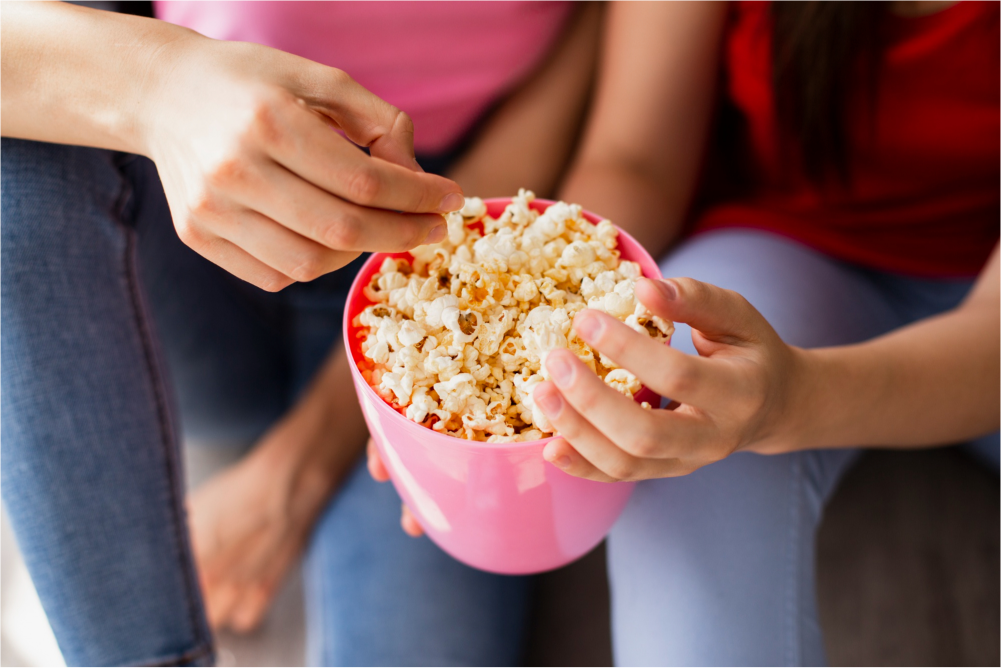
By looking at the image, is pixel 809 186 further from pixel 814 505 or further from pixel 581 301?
pixel 581 301

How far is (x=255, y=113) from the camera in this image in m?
0.41

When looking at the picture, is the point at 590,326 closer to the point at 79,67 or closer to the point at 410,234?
the point at 410,234

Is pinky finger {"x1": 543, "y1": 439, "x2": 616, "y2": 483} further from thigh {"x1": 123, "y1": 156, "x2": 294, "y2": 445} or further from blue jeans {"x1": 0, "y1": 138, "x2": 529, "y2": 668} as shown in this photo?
thigh {"x1": 123, "y1": 156, "x2": 294, "y2": 445}

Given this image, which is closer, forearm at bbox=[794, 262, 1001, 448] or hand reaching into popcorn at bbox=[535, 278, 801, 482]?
hand reaching into popcorn at bbox=[535, 278, 801, 482]

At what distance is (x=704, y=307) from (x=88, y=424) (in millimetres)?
656

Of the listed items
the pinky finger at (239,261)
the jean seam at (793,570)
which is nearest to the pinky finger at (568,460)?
the pinky finger at (239,261)

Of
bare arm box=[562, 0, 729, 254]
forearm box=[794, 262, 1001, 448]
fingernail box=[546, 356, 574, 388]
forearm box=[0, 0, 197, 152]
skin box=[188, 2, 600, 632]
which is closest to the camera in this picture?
fingernail box=[546, 356, 574, 388]

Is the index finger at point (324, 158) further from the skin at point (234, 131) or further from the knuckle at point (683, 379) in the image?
the knuckle at point (683, 379)

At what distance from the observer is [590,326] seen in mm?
419

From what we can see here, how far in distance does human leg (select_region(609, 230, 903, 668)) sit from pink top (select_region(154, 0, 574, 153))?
45 cm

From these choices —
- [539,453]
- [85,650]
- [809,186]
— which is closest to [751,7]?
[809,186]

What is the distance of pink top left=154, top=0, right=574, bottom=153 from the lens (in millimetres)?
783

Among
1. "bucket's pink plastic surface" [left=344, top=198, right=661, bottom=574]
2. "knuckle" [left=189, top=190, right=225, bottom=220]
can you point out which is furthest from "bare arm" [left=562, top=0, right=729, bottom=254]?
"knuckle" [left=189, top=190, right=225, bottom=220]

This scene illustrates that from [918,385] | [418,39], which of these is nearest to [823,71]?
[918,385]
